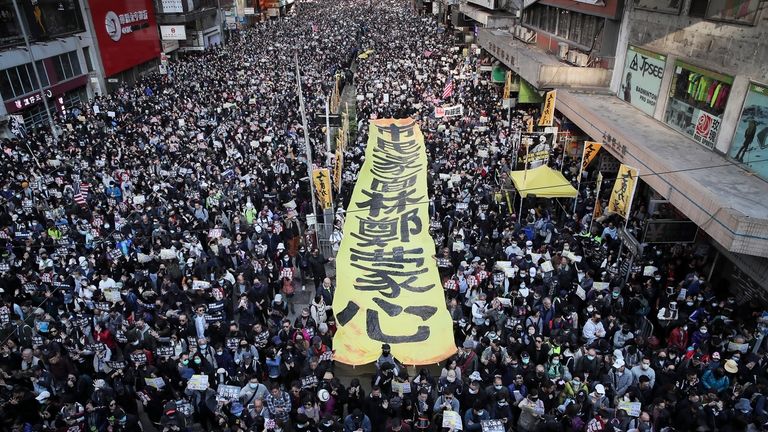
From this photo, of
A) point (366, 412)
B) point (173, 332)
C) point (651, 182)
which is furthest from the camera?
point (651, 182)

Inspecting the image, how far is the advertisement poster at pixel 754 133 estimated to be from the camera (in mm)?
10836

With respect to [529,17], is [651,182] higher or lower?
lower

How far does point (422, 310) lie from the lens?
1070 centimetres

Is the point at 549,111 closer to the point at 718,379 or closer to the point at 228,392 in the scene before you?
the point at 718,379

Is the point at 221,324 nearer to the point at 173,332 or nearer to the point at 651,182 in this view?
the point at 173,332

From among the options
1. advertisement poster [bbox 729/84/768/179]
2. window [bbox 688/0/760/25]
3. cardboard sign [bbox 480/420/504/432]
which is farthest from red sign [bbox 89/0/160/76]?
advertisement poster [bbox 729/84/768/179]

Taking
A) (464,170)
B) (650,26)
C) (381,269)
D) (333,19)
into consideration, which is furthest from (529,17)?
(333,19)

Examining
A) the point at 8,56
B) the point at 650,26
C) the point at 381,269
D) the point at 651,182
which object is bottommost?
the point at 381,269

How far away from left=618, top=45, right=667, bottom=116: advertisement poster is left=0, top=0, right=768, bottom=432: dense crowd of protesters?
129 inches

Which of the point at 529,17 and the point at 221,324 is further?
the point at 529,17

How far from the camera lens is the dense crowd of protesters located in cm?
777

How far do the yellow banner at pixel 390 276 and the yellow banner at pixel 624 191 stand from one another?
14.5 feet

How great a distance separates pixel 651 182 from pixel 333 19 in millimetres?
57257

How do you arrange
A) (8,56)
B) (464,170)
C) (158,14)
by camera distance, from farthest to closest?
(158,14)
(8,56)
(464,170)
